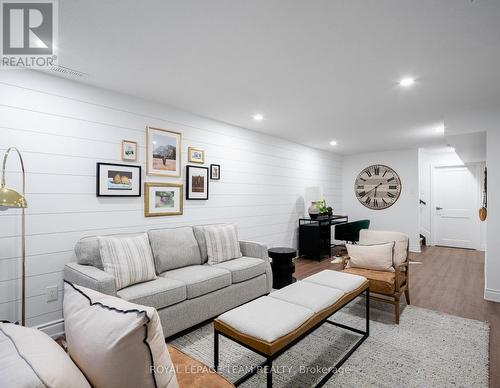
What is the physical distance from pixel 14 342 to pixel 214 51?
2127 millimetres

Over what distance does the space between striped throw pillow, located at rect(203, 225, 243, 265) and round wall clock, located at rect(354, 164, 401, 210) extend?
473cm

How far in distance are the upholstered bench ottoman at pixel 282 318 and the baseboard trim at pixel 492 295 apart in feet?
7.12

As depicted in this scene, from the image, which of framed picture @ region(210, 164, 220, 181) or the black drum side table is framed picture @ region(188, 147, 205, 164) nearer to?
framed picture @ region(210, 164, 220, 181)

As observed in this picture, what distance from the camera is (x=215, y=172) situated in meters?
4.09

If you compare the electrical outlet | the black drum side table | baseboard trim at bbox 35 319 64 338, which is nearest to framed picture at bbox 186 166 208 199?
the black drum side table

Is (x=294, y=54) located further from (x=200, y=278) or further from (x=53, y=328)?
(x=53, y=328)

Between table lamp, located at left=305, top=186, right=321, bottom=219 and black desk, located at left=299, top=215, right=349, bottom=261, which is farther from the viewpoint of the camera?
table lamp, located at left=305, top=186, right=321, bottom=219

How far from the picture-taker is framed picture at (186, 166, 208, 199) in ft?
12.2

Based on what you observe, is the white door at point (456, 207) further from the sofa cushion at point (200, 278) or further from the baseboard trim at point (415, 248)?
the sofa cushion at point (200, 278)

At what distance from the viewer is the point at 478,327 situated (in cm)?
279

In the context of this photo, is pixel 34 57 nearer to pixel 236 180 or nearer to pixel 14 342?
pixel 14 342

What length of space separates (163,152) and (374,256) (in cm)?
280

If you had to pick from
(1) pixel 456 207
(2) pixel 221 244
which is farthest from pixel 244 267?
(1) pixel 456 207

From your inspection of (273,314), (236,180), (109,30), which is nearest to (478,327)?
(273,314)
